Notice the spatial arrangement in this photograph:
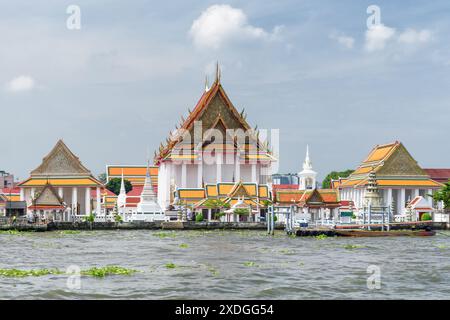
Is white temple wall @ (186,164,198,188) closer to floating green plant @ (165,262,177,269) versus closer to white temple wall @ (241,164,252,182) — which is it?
white temple wall @ (241,164,252,182)

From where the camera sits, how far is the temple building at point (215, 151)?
77375 millimetres

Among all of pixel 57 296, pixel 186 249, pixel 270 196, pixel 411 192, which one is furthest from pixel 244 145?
pixel 57 296

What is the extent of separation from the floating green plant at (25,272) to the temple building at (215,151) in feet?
166

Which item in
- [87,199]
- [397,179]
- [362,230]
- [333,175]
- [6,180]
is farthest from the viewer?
[6,180]

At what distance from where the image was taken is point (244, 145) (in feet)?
259

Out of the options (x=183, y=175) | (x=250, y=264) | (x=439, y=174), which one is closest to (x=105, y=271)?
(x=250, y=264)

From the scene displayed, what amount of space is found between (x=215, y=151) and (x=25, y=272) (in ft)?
174

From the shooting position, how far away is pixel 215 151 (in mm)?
77250

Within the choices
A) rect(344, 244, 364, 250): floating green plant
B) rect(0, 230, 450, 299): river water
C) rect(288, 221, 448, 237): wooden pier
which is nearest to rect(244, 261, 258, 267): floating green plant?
rect(0, 230, 450, 299): river water

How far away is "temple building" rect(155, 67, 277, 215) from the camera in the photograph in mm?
77375

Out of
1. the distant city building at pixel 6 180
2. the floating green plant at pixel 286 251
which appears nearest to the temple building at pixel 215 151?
the floating green plant at pixel 286 251

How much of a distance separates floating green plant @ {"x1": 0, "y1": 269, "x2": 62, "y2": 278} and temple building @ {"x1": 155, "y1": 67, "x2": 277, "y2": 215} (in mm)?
50585

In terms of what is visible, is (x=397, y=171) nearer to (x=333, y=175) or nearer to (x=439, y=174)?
(x=439, y=174)
